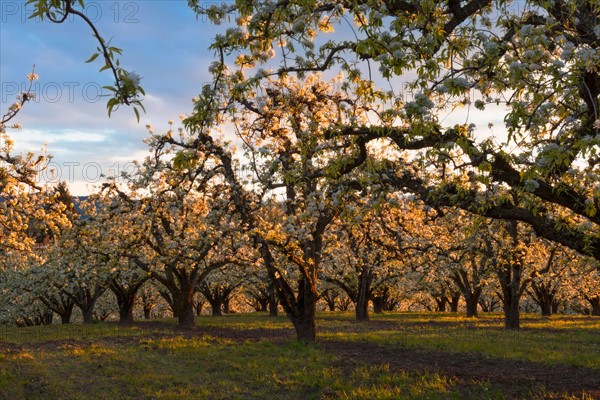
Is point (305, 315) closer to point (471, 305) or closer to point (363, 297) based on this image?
point (363, 297)

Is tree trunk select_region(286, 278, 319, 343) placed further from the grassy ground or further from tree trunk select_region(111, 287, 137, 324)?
tree trunk select_region(111, 287, 137, 324)

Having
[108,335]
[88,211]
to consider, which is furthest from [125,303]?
[108,335]

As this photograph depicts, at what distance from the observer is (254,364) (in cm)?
1591

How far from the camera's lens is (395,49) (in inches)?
280

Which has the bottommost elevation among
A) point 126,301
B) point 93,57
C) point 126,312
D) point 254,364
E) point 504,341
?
point 504,341

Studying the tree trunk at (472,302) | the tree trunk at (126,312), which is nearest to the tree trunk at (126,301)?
the tree trunk at (126,312)

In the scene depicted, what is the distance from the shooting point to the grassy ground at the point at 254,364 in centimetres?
1235

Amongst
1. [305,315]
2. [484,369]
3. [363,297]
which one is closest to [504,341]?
[484,369]

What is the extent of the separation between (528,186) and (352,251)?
84.0 feet

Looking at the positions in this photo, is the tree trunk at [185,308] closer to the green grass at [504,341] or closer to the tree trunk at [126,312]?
the tree trunk at [126,312]

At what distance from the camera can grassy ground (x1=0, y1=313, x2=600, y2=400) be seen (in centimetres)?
1235

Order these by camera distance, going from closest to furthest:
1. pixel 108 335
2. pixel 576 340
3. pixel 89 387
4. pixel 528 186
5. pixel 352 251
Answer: pixel 528 186 < pixel 89 387 < pixel 576 340 < pixel 108 335 < pixel 352 251

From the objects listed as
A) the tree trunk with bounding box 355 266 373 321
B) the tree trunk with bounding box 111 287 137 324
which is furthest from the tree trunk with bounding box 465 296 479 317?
the tree trunk with bounding box 111 287 137 324

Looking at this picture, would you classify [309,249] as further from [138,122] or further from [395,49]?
[138,122]
